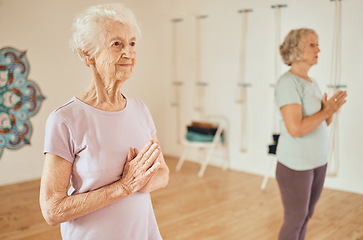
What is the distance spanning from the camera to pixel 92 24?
40.7 inches

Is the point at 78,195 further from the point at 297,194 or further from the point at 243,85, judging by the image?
the point at 243,85

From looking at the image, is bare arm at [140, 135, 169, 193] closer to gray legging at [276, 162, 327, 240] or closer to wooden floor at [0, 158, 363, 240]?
gray legging at [276, 162, 327, 240]

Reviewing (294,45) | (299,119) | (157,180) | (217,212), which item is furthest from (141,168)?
(217,212)

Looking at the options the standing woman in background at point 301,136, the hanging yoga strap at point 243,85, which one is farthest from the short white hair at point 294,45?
the hanging yoga strap at point 243,85

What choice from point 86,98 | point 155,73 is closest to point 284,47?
point 86,98

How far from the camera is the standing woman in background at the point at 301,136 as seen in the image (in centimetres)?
196

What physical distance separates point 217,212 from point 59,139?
9.10 ft

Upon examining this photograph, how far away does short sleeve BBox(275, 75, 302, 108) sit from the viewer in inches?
77.4

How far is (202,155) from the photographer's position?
5551 mm

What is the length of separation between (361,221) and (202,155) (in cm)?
262

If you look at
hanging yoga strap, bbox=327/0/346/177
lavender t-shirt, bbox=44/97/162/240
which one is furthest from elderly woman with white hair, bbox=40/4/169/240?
hanging yoga strap, bbox=327/0/346/177

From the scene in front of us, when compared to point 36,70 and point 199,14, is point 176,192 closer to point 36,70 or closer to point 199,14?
point 36,70

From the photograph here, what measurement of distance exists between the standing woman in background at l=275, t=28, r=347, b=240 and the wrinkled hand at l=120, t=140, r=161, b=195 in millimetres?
1125

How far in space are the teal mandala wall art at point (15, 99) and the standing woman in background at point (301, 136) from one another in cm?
350
